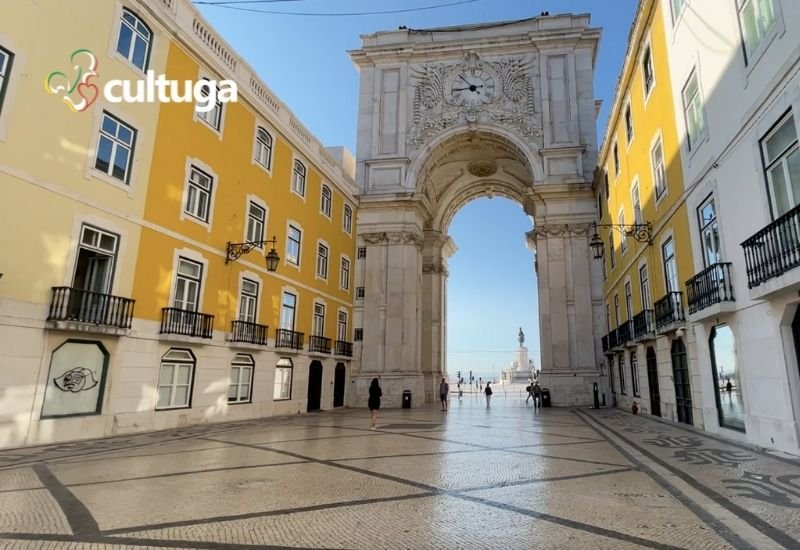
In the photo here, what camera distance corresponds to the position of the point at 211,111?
15.0m

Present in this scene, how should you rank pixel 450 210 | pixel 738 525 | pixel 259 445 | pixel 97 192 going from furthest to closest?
pixel 450 210
pixel 97 192
pixel 259 445
pixel 738 525

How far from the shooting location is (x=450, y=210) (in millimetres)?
39906

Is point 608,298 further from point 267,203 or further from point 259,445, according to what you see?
point 259,445

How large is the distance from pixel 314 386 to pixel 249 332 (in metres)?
5.73

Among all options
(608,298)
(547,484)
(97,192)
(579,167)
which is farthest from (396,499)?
(579,167)

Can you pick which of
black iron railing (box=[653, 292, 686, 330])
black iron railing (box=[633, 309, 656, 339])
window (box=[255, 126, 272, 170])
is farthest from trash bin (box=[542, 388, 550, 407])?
window (box=[255, 126, 272, 170])

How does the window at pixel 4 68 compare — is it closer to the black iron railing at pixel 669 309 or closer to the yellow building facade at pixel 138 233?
the yellow building facade at pixel 138 233

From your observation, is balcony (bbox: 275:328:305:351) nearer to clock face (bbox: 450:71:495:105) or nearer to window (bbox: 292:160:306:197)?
window (bbox: 292:160:306:197)

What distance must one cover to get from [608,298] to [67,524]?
2390 centimetres

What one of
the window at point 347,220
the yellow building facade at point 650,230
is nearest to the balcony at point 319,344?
the window at point 347,220

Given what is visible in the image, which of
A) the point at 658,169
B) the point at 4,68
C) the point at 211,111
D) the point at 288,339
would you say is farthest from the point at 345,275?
the point at 4,68

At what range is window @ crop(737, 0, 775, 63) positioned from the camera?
7879 mm

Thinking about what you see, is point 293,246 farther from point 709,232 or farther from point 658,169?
point 709,232

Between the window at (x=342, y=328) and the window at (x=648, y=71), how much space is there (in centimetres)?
1561
